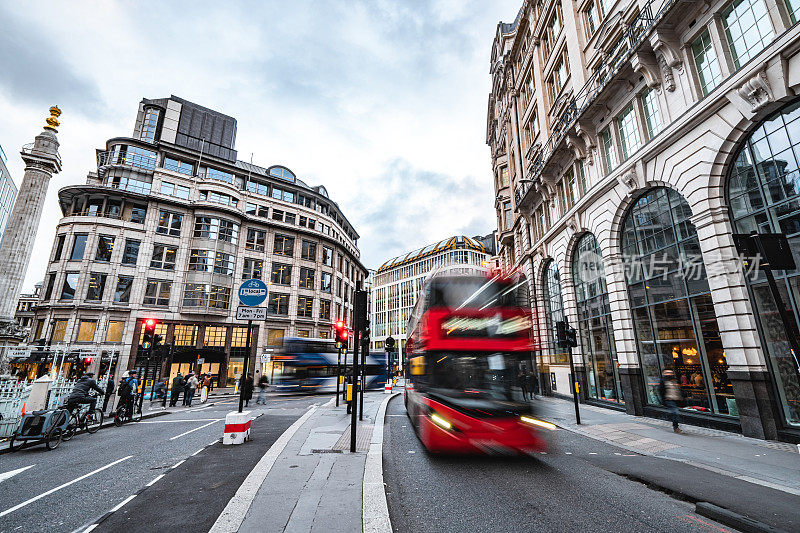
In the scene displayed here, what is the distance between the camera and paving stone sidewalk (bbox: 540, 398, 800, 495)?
6.49 metres

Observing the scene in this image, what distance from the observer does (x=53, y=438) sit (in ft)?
30.8

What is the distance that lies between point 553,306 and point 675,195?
10.6 metres

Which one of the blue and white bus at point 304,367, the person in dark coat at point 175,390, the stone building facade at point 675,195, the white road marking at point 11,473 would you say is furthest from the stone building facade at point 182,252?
the stone building facade at point 675,195

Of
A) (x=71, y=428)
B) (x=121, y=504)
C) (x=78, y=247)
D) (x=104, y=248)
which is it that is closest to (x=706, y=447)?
(x=121, y=504)

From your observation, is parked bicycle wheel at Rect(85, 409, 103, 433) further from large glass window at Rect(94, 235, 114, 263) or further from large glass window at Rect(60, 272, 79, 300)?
large glass window at Rect(94, 235, 114, 263)

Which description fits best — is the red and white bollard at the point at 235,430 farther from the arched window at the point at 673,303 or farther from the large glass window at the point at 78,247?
the large glass window at the point at 78,247

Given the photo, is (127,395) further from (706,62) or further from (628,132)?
(706,62)

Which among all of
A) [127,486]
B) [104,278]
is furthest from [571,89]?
[104,278]

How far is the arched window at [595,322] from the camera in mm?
15773

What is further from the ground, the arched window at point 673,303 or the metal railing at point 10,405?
the arched window at point 673,303

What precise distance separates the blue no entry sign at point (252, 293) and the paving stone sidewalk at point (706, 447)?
34.2ft

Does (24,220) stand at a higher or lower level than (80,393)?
higher

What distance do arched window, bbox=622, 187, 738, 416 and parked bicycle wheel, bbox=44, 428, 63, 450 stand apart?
18641mm

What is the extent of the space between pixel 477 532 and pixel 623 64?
16344mm
